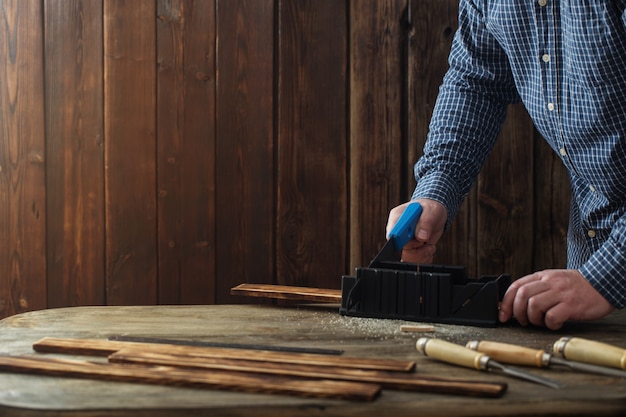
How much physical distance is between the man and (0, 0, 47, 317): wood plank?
121 cm

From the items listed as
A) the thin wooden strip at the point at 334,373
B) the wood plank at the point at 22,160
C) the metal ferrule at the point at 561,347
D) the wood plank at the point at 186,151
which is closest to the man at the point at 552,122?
the metal ferrule at the point at 561,347

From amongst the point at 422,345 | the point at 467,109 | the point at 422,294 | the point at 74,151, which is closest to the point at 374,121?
the point at 467,109

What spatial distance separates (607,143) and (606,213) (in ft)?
0.66

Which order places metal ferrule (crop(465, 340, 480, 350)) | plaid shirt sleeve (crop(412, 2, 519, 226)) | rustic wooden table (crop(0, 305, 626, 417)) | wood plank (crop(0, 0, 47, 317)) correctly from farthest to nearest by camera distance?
1. wood plank (crop(0, 0, 47, 317))
2. plaid shirt sleeve (crop(412, 2, 519, 226))
3. metal ferrule (crop(465, 340, 480, 350))
4. rustic wooden table (crop(0, 305, 626, 417))

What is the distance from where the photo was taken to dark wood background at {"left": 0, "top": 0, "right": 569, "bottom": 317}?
250 centimetres

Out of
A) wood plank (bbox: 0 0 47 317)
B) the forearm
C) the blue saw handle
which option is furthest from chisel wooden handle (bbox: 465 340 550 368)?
wood plank (bbox: 0 0 47 317)

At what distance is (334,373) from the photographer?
120 cm

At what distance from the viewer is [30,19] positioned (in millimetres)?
2471

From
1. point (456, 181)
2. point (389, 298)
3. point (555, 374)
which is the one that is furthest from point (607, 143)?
point (555, 374)

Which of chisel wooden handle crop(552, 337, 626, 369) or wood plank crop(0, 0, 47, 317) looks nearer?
chisel wooden handle crop(552, 337, 626, 369)

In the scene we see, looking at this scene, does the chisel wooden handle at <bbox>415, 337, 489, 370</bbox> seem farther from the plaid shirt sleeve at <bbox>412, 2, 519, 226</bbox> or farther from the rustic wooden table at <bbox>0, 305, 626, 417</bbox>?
the plaid shirt sleeve at <bbox>412, 2, 519, 226</bbox>

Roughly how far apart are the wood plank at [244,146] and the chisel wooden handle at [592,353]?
4.74ft

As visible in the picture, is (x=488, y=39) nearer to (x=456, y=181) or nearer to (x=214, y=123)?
(x=456, y=181)

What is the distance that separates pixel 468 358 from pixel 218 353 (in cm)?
40
